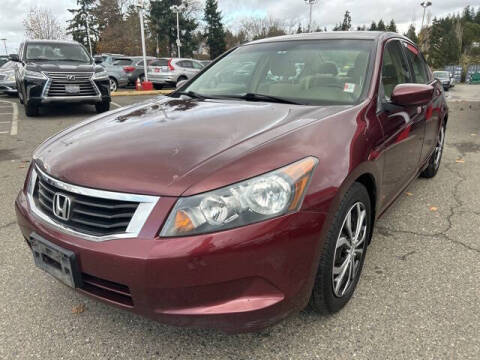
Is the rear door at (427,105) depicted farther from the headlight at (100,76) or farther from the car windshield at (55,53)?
the car windshield at (55,53)

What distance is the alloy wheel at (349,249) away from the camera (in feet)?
6.63

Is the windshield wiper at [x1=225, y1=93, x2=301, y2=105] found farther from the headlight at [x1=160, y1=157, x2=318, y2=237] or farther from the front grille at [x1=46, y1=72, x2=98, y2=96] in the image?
the front grille at [x1=46, y1=72, x2=98, y2=96]

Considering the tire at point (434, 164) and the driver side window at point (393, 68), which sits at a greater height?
the driver side window at point (393, 68)

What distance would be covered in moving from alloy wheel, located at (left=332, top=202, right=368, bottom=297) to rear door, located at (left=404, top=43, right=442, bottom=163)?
155cm

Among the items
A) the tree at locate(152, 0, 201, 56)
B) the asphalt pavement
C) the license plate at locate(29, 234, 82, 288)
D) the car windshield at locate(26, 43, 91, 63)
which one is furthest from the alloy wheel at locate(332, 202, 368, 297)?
the tree at locate(152, 0, 201, 56)

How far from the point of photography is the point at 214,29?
50594 mm

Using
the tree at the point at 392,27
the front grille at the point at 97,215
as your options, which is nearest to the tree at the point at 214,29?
the tree at the point at 392,27

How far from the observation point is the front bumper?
150 cm

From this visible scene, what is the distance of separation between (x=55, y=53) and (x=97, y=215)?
30.1 feet

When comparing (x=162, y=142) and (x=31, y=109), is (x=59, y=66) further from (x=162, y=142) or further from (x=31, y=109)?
(x=162, y=142)

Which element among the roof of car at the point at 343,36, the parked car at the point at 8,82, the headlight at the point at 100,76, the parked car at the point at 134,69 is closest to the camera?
the roof of car at the point at 343,36

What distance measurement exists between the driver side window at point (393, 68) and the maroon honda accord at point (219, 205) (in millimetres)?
153

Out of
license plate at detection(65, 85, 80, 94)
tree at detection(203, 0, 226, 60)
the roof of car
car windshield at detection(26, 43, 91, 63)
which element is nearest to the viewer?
the roof of car

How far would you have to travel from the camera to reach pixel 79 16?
185 feet
